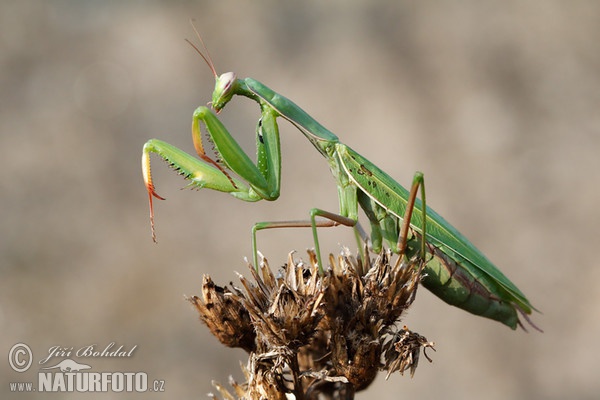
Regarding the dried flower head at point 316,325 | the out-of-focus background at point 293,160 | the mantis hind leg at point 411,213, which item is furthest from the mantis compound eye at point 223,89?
the out-of-focus background at point 293,160

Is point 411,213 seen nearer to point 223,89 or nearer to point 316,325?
point 316,325

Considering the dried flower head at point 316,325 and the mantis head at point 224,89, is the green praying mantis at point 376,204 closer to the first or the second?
the mantis head at point 224,89

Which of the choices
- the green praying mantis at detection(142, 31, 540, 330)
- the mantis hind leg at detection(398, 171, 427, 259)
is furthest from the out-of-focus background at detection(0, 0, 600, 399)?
the mantis hind leg at detection(398, 171, 427, 259)

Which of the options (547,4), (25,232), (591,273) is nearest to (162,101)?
(25,232)

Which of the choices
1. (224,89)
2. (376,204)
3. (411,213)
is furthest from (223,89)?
(411,213)

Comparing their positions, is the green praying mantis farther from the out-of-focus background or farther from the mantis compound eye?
the out-of-focus background

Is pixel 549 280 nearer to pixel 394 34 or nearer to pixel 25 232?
pixel 394 34
